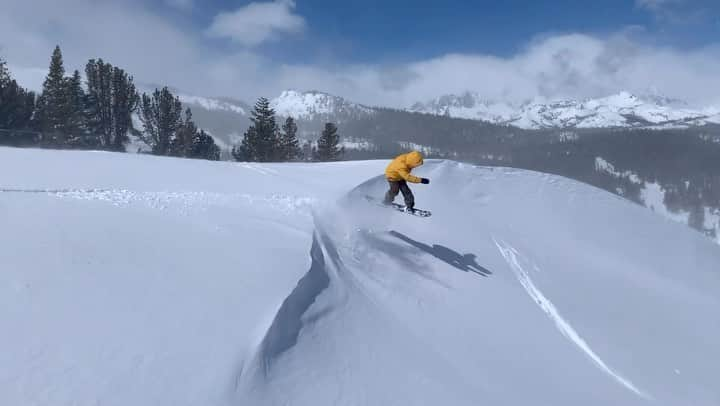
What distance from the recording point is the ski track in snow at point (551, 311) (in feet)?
39.5

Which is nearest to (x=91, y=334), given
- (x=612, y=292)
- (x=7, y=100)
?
(x=612, y=292)

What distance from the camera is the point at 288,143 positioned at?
59062mm

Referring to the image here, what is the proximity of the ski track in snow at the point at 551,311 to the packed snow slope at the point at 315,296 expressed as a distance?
0.08 metres

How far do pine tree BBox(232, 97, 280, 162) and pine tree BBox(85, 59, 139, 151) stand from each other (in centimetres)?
1441

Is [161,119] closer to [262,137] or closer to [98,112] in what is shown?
[98,112]

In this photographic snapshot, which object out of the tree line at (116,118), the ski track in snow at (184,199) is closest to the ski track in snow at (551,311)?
the ski track in snow at (184,199)

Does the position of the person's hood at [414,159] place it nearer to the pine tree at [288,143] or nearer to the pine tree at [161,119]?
the pine tree at [288,143]

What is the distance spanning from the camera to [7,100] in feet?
132

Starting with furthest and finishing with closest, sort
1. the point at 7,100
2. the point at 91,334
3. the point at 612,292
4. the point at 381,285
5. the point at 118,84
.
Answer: the point at 118,84, the point at 7,100, the point at 612,292, the point at 381,285, the point at 91,334

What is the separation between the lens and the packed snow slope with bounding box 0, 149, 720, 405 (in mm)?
6012

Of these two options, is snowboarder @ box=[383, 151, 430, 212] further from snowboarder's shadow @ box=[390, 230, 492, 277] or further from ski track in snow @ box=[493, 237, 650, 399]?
ski track in snow @ box=[493, 237, 650, 399]

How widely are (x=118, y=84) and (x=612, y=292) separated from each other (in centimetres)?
5585

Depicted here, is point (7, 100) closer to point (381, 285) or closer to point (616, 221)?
point (381, 285)

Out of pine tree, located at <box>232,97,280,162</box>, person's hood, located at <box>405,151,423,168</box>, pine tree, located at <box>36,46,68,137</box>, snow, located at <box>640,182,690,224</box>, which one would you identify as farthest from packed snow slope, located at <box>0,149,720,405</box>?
snow, located at <box>640,182,690,224</box>
